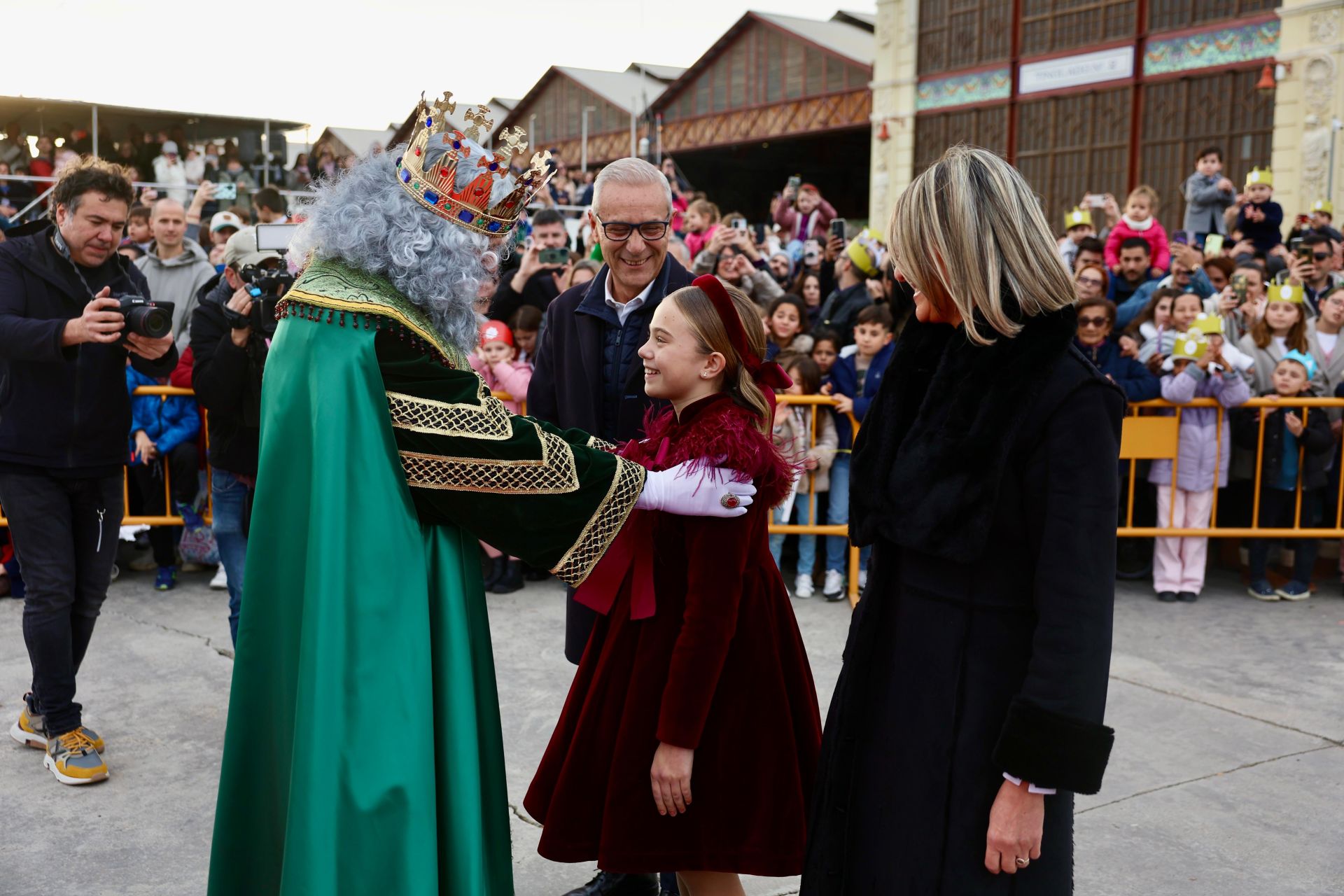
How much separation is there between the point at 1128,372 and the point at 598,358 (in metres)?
4.56

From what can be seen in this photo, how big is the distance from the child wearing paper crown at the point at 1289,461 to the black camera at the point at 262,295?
5.48m

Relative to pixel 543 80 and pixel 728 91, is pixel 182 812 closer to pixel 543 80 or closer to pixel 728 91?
pixel 728 91

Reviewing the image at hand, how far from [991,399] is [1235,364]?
224 inches

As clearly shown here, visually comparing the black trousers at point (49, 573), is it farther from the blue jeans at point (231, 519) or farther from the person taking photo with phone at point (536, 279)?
the person taking photo with phone at point (536, 279)

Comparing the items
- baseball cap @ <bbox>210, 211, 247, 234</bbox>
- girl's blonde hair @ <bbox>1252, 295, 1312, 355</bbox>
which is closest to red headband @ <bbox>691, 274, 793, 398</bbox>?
girl's blonde hair @ <bbox>1252, 295, 1312, 355</bbox>

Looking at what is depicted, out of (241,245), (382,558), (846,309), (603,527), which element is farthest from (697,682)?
(846,309)

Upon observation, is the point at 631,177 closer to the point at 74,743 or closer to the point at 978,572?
the point at 978,572

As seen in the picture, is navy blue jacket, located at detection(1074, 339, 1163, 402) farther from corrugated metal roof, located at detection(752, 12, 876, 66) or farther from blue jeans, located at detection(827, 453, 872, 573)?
corrugated metal roof, located at detection(752, 12, 876, 66)

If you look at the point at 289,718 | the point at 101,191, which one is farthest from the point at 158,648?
the point at 289,718

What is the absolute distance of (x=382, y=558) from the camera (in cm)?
236

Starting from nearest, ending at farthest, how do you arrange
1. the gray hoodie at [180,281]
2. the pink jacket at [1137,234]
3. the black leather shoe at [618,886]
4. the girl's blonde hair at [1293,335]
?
the black leather shoe at [618,886]
the gray hoodie at [180,281]
the girl's blonde hair at [1293,335]
the pink jacket at [1137,234]

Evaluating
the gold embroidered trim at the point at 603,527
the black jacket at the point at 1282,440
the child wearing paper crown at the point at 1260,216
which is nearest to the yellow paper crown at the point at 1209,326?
the black jacket at the point at 1282,440

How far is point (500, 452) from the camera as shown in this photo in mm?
2418

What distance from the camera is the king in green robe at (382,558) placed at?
7.61 feet
